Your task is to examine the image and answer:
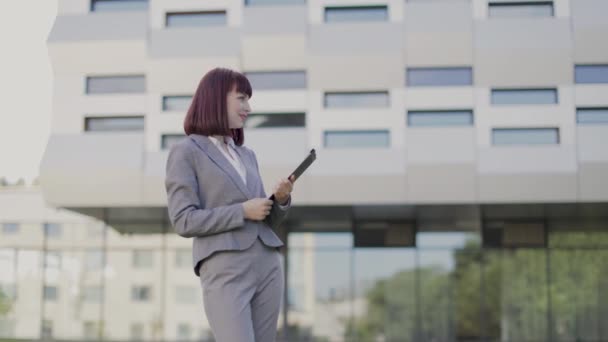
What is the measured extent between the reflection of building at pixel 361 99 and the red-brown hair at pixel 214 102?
53.1 ft

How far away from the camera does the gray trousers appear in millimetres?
3170

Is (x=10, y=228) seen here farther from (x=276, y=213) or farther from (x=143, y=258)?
(x=276, y=213)

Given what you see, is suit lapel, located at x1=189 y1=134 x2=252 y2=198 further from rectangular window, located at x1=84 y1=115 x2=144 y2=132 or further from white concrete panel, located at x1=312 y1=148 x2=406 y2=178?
rectangular window, located at x1=84 y1=115 x2=144 y2=132

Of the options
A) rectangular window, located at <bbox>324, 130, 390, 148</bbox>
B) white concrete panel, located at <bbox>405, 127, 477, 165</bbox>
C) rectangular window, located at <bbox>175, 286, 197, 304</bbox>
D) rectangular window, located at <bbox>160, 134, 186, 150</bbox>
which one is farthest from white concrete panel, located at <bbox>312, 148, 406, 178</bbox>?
rectangular window, located at <bbox>175, 286, 197, 304</bbox>

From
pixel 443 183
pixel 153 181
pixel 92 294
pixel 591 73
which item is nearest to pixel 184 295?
pixel 92 294

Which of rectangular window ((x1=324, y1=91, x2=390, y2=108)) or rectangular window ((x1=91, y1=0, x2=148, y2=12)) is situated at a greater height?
rectangular window ((x1=91, y1=0, x2=148, y2=12))

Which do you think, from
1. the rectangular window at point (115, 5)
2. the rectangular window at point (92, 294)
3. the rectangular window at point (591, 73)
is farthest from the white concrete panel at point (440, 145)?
the rectangular window at point (92, 294)

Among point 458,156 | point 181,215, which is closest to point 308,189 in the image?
point 458,156

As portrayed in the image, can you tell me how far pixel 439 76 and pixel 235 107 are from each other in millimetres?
17179

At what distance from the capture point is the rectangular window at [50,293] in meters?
24.2

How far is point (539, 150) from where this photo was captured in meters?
19.4

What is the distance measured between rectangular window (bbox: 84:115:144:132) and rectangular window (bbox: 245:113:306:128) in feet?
8.65

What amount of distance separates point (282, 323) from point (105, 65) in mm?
7855

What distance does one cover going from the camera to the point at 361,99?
20.3m
